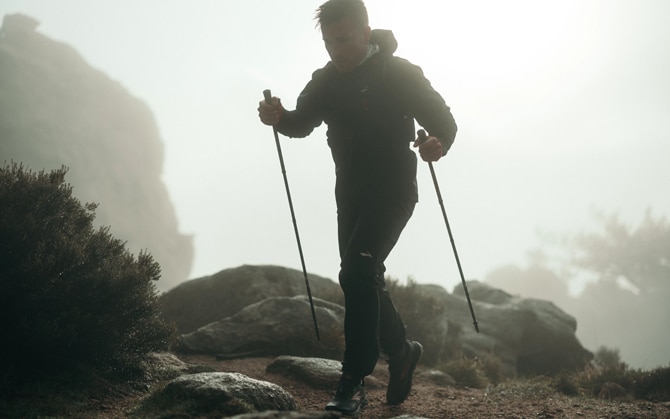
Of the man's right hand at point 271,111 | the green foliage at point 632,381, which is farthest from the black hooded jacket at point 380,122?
the green foliage at point 632,381

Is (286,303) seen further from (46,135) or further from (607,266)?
(46,135)

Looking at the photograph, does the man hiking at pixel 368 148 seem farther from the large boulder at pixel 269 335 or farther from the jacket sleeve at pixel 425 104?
the large boulder at pixel 269 335

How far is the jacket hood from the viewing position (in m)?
4.91

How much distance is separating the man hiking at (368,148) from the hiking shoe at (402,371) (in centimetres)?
2

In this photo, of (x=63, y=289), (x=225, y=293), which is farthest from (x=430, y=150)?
(x=225, y=293)

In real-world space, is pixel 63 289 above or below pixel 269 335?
above

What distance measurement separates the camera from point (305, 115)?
16.6 feet

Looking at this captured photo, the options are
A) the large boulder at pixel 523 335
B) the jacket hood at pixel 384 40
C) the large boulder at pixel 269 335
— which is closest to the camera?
the jacket hood at pixel 384 40

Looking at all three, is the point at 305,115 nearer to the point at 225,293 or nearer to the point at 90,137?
the point at 225,293

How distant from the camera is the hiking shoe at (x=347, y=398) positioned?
3986 mm

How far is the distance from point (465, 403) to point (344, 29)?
432cm

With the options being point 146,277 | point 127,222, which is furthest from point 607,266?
point 146,277

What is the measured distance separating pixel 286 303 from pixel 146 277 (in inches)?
119

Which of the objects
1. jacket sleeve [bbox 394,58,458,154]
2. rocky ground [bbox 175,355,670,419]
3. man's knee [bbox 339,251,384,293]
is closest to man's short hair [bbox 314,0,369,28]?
jacket sleeve [bbox 394,58,458,154]
